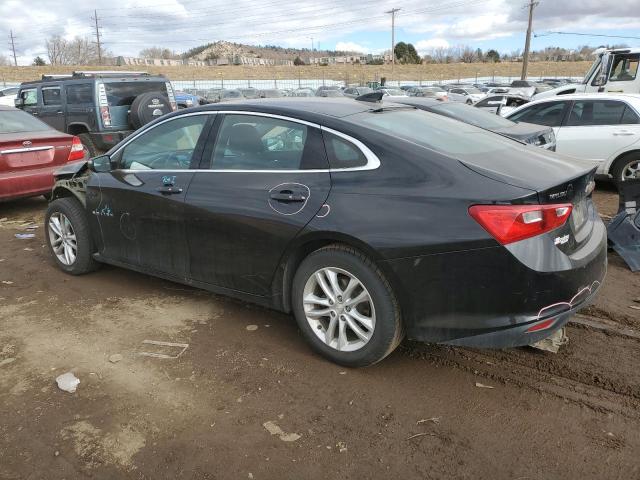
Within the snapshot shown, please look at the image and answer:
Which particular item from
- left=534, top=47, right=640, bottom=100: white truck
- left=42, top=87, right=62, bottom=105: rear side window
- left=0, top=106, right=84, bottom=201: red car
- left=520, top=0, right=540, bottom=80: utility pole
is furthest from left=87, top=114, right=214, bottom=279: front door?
left=520, top=0, right=540, bottom=80: utility pole

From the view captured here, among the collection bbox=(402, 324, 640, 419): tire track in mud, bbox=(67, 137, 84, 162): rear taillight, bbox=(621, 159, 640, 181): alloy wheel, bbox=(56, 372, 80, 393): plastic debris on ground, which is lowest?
bbox=(56, 372, 80, 393): plastic debris on ground

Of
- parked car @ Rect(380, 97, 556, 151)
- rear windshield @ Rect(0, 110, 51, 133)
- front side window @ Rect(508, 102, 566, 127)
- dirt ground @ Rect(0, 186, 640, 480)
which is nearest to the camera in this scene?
dirt ground @ Rect(0, 186, 640, 480)

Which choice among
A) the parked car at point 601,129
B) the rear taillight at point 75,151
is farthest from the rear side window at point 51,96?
the parked car at point 601,129

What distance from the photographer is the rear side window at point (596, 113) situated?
8.22 metres

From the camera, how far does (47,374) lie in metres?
3.36

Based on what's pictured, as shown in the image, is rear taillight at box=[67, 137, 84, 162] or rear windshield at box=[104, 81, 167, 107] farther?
rear windshield at box=[104, 81, 167, 107]

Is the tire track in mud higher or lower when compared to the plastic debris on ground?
higher

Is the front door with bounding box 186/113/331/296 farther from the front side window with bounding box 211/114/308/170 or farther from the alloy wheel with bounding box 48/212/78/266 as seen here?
the alloy wheel with bounding box 48/212/78/266

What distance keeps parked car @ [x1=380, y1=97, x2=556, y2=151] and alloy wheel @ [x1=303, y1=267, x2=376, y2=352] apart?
15.2ft

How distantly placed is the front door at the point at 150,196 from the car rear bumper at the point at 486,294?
1815mm

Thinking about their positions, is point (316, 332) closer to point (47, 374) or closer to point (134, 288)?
point (47, 374)

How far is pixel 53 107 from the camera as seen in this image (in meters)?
11.8

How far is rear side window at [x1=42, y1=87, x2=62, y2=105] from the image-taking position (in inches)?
463

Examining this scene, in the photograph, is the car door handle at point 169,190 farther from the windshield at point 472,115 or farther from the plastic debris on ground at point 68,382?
the windshield at point 472,115
